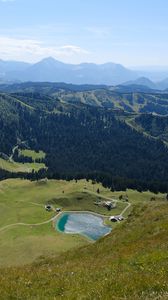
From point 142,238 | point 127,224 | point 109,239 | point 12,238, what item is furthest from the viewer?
point 12,238

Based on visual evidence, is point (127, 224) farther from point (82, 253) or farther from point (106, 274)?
point (106, 274)

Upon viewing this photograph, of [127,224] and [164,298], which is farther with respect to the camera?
[127,224]

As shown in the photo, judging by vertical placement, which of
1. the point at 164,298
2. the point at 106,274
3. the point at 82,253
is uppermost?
the point at 164,298

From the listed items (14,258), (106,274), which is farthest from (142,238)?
(14,258)

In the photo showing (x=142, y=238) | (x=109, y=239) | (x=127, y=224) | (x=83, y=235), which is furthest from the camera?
(x=83, y=235)

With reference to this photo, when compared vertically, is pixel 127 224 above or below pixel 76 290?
below

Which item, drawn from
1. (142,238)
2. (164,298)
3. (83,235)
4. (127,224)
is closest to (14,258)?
(83,235)

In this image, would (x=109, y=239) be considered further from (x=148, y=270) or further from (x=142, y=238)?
(x=148, y=270)

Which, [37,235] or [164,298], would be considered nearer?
[164,298]

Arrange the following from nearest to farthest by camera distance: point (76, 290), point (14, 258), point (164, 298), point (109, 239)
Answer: point (164, 298), point (76, 290), point (109, 239), point (14, 258)
